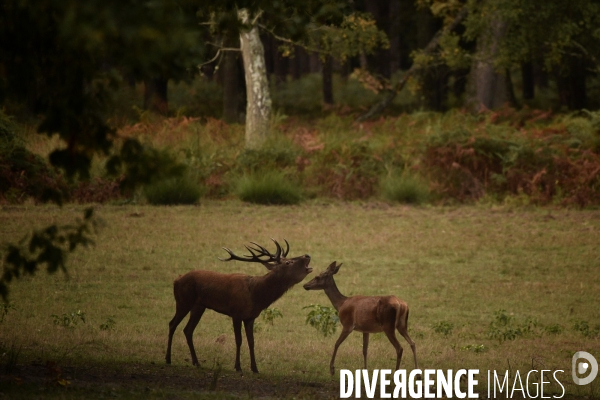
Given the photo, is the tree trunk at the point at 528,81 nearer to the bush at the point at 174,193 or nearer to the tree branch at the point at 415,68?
the tree branch at the point at 415,68

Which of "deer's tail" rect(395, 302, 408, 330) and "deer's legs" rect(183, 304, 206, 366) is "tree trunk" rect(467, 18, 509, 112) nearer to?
"deer's tail" rect(395, 302, 408, 330)

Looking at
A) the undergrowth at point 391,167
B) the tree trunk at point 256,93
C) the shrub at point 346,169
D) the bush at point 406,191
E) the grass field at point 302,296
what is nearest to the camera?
the grass field at point 302,296

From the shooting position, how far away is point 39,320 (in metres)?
Answer: 10.7

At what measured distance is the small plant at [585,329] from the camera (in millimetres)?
10883

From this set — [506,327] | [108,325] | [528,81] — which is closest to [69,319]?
[108,325]

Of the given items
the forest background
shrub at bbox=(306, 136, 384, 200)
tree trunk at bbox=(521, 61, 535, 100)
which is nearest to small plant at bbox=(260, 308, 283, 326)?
the forest background

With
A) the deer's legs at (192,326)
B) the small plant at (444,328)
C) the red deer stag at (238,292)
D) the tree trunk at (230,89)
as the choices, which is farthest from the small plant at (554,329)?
the tree trunk at (230,89)

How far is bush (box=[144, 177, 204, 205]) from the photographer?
1967 centimetres

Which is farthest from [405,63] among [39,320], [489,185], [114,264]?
[39,320]

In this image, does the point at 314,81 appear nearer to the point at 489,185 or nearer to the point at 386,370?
the point at 489,185

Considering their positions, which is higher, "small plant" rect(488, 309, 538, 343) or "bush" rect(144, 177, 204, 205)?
"bush" rect(144, 177, 204, 205)

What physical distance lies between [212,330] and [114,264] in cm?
374

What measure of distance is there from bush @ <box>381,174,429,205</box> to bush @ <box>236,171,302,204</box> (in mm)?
2095

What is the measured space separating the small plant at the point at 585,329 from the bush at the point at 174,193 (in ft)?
34.8
